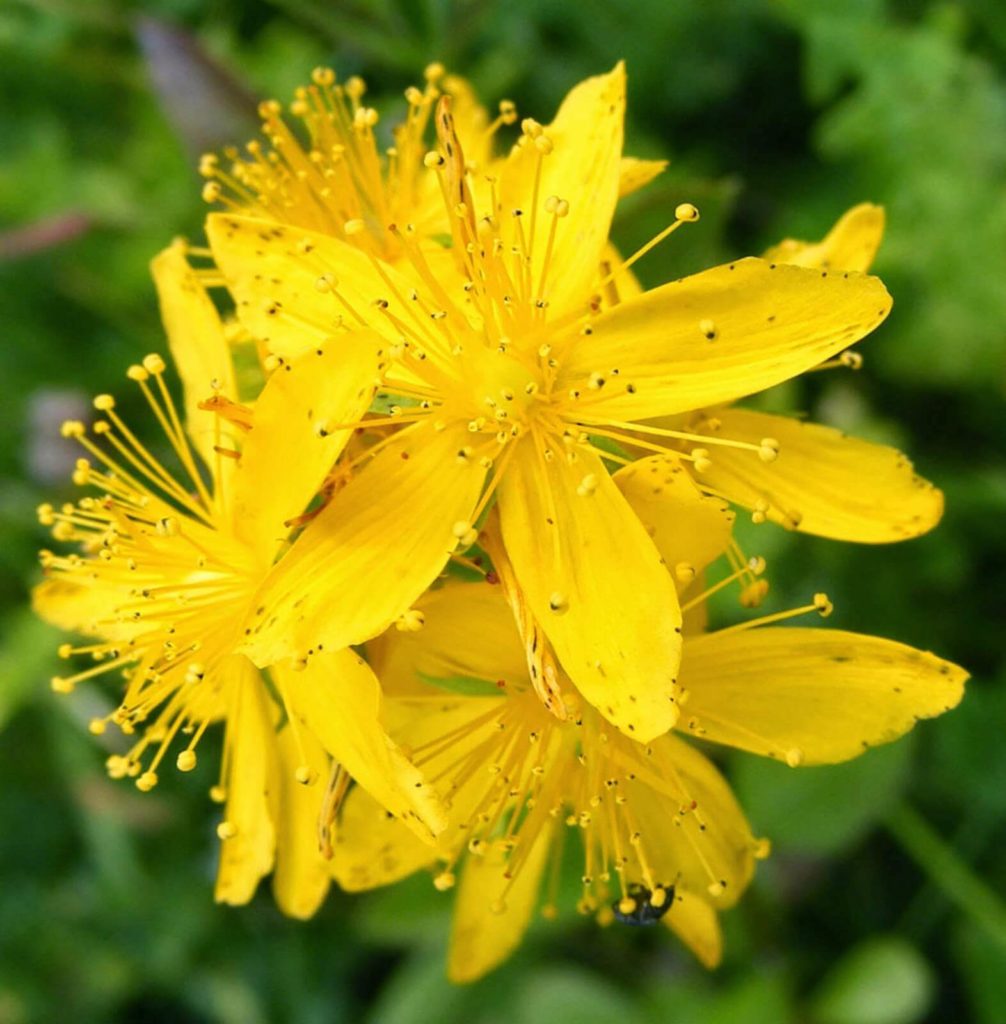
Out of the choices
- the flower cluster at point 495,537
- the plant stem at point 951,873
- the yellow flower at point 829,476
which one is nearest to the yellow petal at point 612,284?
the flower cluster at point 495,537

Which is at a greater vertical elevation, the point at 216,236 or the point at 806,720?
the point at 216,236

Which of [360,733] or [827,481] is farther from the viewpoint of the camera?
[827,481]

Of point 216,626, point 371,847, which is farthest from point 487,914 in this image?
point 216,626

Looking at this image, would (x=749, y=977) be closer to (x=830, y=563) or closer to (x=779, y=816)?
(x=779, y=816)

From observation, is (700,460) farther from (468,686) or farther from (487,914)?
(487,914)

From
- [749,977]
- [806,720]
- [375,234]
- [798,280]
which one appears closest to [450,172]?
[375,234]

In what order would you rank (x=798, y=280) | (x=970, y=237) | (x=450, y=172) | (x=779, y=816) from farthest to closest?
1. (x=970, y=237)
2. (x=779, y=816)
3. (x=450, y=172)
4. (x=798, y=280)

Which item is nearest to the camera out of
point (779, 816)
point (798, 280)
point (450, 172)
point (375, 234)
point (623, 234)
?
point (798, 280)

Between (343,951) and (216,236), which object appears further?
(343,951)
